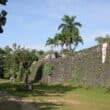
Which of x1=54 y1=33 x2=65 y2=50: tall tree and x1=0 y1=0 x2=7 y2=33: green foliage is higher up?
x1=54 y1=33 x2=65 y2=50: tall tree

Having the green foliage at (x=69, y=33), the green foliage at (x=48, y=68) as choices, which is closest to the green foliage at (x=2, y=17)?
the green foliage at (x=48, y=68)

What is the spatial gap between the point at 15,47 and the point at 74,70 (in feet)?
68.8

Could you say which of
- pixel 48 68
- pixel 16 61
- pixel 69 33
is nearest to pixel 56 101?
pixel 48 68

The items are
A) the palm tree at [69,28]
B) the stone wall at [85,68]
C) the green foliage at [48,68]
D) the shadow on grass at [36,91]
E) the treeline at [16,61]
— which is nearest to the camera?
the shadow on grass at [36,91]

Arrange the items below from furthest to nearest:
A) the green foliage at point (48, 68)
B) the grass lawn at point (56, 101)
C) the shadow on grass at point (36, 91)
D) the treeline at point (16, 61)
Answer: the treeline at point (16, 61) < the green foliage at point (48, 68) < the shadow on grass at point (36, 91) < the grass lawn at point (56, 101)

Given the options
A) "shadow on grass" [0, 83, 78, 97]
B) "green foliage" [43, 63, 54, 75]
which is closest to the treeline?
"green foliage" [43, 63, 54, 75]

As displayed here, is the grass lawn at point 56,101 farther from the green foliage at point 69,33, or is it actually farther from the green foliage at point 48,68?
the green foliage at point 69,33

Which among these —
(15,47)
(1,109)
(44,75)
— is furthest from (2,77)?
(1,109)

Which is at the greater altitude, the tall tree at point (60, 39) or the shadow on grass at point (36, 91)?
the tall tree at point (60, 39)

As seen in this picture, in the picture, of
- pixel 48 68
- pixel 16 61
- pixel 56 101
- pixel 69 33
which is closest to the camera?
pixel 56 101

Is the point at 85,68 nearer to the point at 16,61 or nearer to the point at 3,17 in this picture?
the point at 3,17

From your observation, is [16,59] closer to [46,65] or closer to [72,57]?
[46,65]

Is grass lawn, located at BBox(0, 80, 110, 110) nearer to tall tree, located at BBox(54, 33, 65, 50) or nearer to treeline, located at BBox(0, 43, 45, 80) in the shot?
treeline, located at BBox(0, 43, 45, 80)

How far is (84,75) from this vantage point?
Result: 3834 cm
